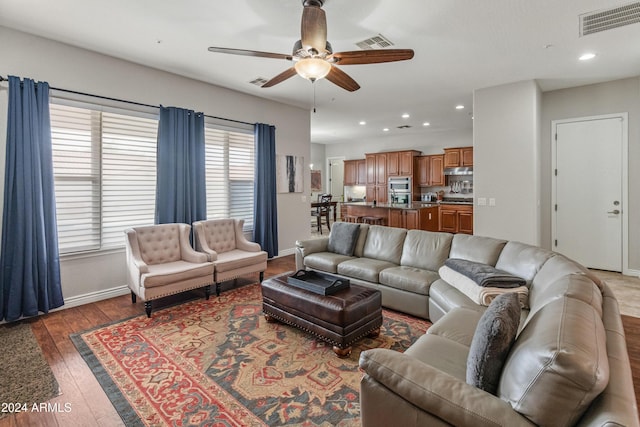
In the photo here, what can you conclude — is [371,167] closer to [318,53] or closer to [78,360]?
[318,53]

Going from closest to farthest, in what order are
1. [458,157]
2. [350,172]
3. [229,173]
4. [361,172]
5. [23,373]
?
[23,373]
[229,173]
[458,157]
[361,172]
[350,172]

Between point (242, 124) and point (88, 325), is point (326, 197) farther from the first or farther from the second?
point (88, 325)

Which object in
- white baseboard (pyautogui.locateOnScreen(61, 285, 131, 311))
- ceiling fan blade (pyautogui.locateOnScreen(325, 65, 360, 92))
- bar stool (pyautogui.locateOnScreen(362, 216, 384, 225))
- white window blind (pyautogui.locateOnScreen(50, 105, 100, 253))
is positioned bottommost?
white baseboard (pyautogui.locateOnScreen(61, 285, 131, 311))

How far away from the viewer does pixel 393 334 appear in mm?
2900

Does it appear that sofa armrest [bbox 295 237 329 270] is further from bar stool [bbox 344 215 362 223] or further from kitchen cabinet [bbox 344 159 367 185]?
kitchen cabinet [bbox 344 159 367 185]

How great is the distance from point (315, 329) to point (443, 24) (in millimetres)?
3149

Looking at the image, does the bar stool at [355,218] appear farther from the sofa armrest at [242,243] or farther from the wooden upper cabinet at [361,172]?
the sofa armrest at [242,243]

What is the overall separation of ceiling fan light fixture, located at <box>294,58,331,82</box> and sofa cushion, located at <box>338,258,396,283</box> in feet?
6.91

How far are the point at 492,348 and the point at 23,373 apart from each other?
315 cm

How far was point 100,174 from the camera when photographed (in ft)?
12.8

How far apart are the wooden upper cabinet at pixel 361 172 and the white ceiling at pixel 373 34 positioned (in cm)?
531

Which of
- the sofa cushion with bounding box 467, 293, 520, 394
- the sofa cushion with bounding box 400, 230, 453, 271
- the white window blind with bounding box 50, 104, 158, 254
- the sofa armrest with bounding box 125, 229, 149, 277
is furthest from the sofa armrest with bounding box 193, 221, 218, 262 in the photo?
the sofa cushion with bounding box 467, 293, 520, 394

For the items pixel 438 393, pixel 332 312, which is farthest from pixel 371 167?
pixel 438 393

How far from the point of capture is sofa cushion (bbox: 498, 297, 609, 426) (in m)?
0.93
